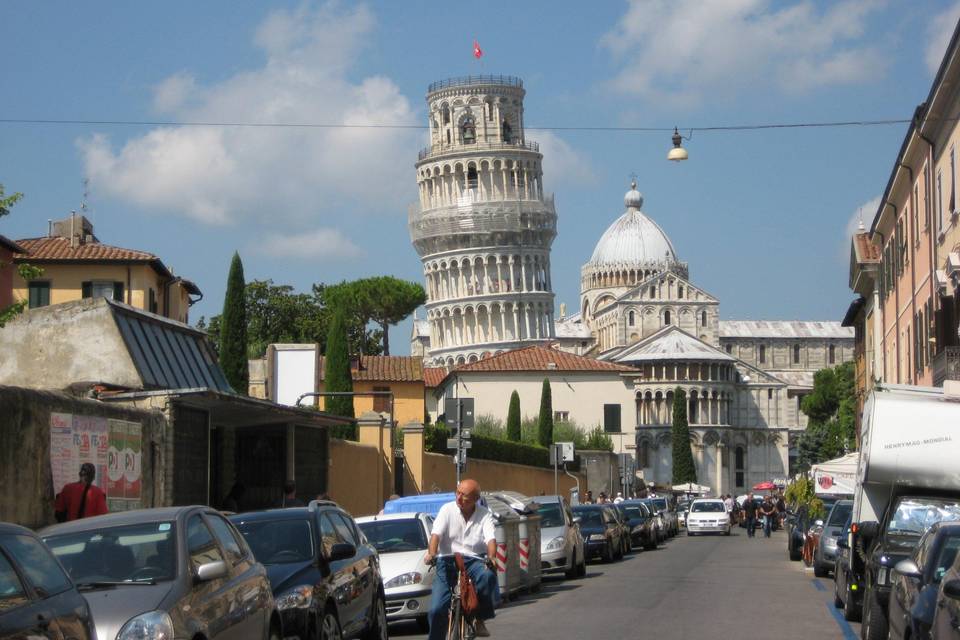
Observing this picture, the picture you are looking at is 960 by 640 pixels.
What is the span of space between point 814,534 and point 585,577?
529cm

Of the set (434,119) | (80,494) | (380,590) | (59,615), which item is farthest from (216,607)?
(434,119)

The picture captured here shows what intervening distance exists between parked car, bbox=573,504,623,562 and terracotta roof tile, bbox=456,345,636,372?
56693 millimetres

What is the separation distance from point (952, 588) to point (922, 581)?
237 centimetres

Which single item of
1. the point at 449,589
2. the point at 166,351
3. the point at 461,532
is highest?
the point at 166,351

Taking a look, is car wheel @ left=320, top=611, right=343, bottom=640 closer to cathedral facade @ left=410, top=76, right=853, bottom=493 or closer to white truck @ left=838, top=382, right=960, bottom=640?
white truck @ left=838, top=382, right=960, bottom=640

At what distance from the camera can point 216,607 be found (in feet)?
32.2

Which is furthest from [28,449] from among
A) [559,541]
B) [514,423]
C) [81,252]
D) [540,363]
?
[540,363]

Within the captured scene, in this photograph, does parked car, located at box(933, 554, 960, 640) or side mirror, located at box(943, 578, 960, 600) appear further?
parked car, located at box(933, 554, 960, 640)

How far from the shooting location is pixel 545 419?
Result: 84375mm

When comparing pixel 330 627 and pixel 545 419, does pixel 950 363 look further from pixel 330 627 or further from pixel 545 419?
pixel 545 419

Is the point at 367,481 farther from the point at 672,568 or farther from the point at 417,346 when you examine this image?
the point at 417,346

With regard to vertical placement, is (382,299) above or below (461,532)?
above

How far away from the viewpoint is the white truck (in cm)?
1596

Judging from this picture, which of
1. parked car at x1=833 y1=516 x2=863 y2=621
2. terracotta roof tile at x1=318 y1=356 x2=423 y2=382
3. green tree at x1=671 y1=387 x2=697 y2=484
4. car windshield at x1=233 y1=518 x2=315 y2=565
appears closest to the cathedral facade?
green tree at x1=671 y1=387 x2=697 y2=484
